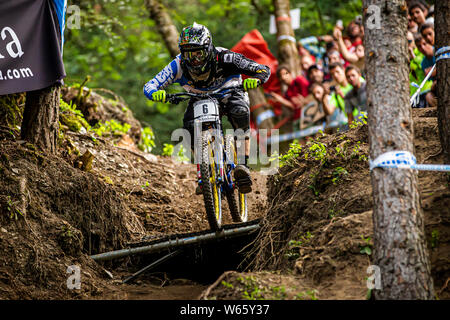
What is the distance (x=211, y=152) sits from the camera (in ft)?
21.7

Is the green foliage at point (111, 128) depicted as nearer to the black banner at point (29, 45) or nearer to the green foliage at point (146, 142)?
the green foliage at point (146, 142)

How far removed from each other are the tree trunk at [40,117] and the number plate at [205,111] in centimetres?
181

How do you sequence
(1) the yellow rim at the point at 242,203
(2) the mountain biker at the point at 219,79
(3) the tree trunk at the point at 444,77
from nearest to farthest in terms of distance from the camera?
(3) the tree trunk at the point at 444,77 → (2) the mountain biker at the point at 219,79 → (1) the yellow rim at the point at 242,203

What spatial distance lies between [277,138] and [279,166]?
5649 mm

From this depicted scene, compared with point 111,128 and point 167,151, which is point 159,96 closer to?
point 111,128

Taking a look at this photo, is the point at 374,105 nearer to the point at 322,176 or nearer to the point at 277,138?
the point at 322,176

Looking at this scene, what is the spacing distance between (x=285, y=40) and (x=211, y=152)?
8026 millimetres

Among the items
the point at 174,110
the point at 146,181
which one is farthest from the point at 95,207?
the point at 174,110

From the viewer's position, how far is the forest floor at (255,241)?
427 centimetres

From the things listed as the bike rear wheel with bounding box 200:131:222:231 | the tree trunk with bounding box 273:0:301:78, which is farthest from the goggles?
the tree trunk with bounding box 273:0:301:78

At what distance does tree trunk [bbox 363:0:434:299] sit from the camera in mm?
3678

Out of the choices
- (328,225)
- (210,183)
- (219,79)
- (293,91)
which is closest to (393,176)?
(328,225)

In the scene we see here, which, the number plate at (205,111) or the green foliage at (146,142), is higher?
the green foliage at (146,142)

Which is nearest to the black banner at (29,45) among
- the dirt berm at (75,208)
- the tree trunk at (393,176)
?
the dirt berm at (75,208)
